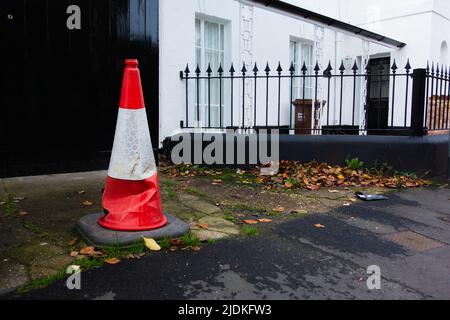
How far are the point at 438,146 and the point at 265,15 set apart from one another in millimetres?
4460

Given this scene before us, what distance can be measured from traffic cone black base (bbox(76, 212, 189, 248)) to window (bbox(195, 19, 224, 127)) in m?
4.20

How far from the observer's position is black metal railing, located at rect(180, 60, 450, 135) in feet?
19.5

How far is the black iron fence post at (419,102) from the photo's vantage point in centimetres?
585

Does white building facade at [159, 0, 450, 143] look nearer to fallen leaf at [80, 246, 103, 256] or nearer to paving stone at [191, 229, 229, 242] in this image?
paving stone at [191, 229, 229, 242]

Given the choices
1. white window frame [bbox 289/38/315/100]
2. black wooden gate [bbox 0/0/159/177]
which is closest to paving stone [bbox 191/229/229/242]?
black wooden gate [bbox 0/0/159/177]

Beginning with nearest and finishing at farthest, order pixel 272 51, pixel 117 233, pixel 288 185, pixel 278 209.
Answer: pixel 117 233
pixel 278 209
pixel 288 185
pixel 272 51

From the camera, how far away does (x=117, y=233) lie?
2.99 meters

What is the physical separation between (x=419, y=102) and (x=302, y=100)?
2.84 meters

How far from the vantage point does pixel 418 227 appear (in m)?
3.73

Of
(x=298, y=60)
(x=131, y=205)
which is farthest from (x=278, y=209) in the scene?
(x=298, y=60)

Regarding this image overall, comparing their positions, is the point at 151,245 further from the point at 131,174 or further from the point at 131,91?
the point at 131,91

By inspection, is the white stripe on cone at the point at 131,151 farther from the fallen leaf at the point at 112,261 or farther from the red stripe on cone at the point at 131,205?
the fallen leaf at the point at 112,261

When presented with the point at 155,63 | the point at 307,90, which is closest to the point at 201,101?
the point at 155,63
